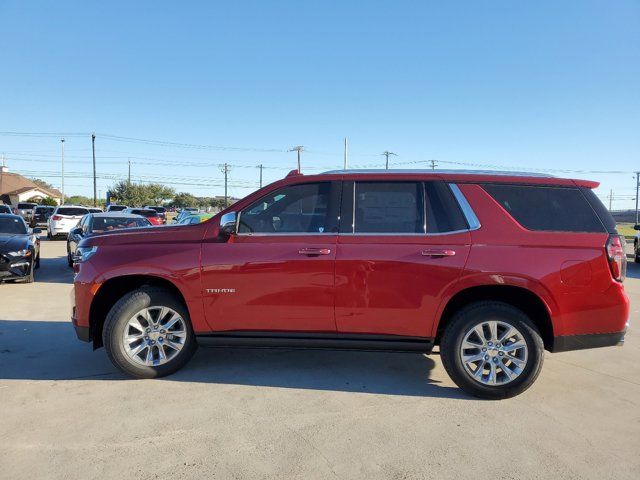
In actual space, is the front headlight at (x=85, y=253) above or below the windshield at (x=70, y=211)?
below

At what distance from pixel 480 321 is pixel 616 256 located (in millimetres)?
1223

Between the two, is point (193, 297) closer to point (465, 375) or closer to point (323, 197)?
point (323, 197)

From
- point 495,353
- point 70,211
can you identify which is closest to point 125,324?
point 495,353

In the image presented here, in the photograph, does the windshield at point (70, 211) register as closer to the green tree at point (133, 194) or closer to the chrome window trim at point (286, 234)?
the chrome window trim at point (286, 234)

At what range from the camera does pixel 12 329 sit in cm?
573

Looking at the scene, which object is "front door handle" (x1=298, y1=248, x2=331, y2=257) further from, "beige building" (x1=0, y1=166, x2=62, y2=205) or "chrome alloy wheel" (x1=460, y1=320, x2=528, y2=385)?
"beige building" (x1=0, y1=166, x2=62, y2=205)

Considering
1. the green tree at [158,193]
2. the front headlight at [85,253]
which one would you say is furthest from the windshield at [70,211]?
the green tree at [158,193]

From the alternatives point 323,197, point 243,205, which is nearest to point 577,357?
point 323,197

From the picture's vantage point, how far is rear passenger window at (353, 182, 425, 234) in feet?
13.0

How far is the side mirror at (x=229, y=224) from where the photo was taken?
4.01 metres

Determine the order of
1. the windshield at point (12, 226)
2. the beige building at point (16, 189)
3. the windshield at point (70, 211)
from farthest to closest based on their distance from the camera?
1. the beige building at point (16, 189)
2. the windshield at point (70, 211)
3. the windshield at point (12, 226)

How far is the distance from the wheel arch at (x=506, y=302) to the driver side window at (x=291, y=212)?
1.31 metres

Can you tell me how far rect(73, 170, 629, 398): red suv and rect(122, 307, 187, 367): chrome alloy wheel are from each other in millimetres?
12

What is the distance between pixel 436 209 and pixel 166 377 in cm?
289
